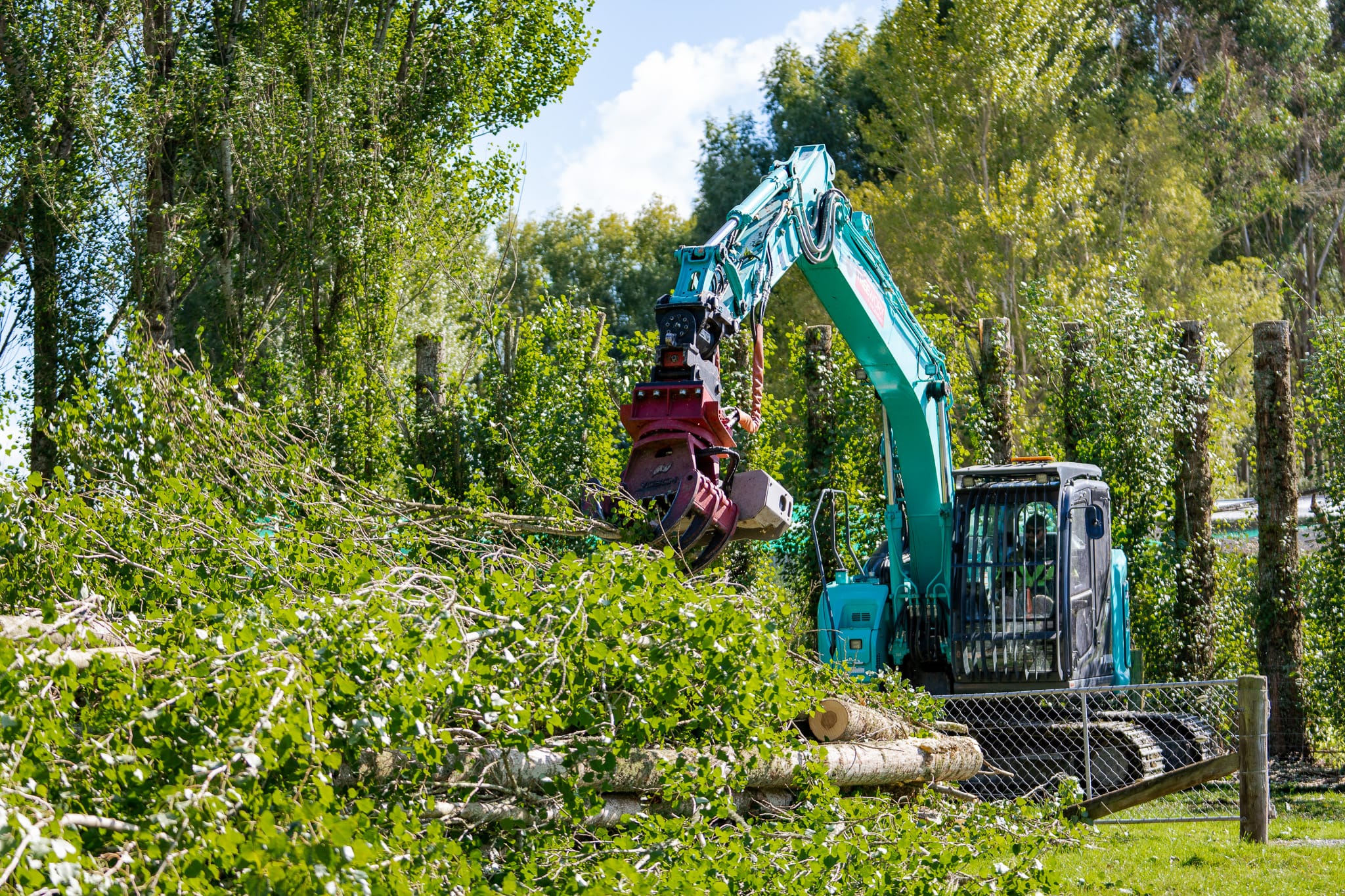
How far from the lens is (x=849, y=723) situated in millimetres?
6121

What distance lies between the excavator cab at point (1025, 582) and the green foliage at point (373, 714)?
2584 millimetres

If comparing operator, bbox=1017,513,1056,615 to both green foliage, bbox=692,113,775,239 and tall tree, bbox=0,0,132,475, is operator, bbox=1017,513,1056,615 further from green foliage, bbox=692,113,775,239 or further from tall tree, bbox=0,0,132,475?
green foliage, bbox=692,113,775,239

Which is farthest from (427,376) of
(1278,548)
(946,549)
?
(1278,548)

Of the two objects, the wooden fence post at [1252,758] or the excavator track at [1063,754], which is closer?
the wooden fence post at [1252,758]

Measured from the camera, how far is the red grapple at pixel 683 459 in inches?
246

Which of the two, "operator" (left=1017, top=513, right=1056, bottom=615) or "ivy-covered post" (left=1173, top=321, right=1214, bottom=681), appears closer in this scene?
"operator" (left=1017, top=513, right=1056, bottom=615)

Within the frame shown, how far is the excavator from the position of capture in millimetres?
8594

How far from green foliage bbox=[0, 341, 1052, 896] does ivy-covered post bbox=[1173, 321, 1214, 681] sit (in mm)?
6658

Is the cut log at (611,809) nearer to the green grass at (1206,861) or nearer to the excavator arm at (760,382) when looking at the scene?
the excavator arm at (760,382)

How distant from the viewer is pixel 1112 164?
94.4 ft

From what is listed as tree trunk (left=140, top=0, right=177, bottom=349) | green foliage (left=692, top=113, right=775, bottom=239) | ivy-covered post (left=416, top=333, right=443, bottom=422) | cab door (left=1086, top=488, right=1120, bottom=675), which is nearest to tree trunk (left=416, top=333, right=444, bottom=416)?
ivy-covered post (left=416, top=333, right=443, bottom=422)

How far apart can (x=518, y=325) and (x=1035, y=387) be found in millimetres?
9785

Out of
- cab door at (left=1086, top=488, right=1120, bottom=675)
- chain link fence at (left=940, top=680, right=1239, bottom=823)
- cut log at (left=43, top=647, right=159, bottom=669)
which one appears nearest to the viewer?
cut log at (left=43, top=647, right=159, bottom=669)

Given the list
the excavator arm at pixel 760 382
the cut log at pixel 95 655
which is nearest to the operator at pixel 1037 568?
the excavator arm at pixel 760 382
